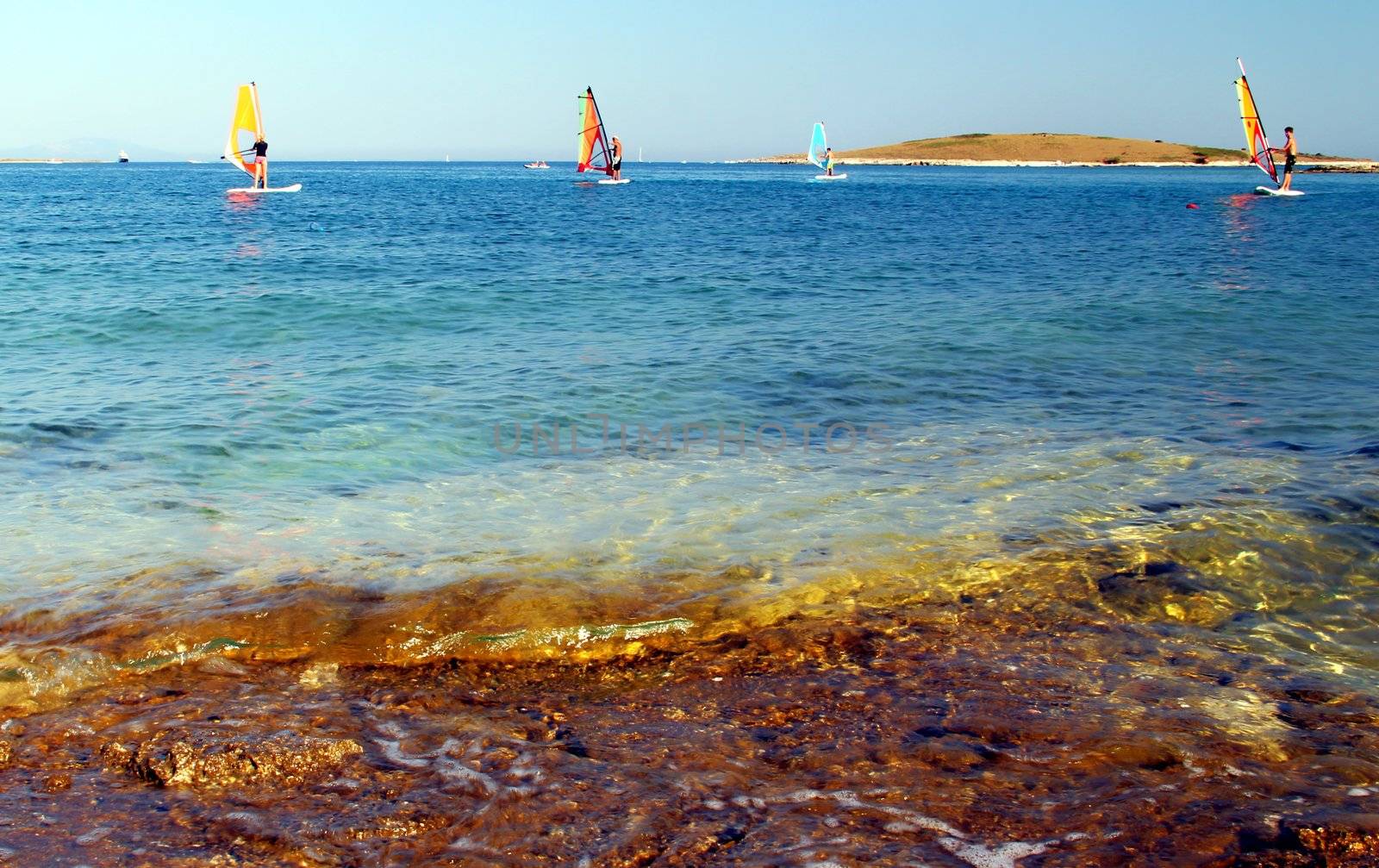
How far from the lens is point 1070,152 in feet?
589

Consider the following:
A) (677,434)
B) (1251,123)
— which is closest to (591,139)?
(1251,123)

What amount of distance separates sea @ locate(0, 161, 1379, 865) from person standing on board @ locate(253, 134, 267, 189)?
2098cm

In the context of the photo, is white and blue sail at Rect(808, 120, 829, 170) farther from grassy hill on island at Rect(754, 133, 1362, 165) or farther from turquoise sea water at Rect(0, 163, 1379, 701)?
grassy hill on island at Rect(754, 133, 1362, 165)

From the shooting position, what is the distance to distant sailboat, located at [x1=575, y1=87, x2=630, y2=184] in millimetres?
57062

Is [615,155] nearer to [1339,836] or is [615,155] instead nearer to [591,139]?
[591,139]

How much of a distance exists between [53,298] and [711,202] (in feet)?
152

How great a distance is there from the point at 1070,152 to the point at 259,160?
161 metres

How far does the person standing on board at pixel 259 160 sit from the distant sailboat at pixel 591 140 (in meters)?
17.4

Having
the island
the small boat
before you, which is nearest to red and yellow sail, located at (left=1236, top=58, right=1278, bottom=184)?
the small boat

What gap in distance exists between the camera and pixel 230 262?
2659 cm

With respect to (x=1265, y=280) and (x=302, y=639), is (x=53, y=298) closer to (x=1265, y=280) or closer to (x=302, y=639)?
(x=302, y=639)

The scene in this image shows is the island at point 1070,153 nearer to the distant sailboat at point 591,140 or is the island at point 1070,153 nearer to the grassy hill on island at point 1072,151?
the grassy hill on island at point 1072,151

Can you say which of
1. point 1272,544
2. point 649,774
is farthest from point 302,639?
point 1272,544

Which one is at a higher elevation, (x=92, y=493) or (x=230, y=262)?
(x=230, y=262)
